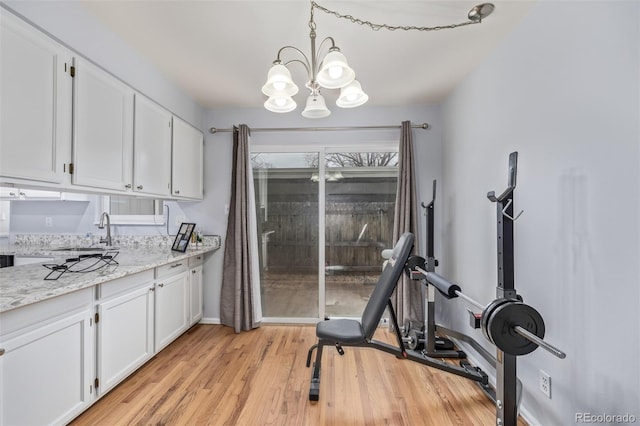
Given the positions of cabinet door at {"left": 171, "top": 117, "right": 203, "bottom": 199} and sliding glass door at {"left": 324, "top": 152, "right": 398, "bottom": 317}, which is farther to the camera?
sliding glass door at {"left": 324, "top": 152, "right": 398, "bottom": 317}

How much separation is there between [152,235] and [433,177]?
3.38 metres

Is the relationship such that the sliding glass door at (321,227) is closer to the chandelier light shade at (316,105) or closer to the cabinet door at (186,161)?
the cabinet door at (186,161)

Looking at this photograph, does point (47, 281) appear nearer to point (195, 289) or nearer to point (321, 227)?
point (195, 289)

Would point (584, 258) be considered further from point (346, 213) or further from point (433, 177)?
point (346, 213)

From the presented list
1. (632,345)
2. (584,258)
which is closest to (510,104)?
(584,258)

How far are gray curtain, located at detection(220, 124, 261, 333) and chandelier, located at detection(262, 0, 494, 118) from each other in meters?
1.60

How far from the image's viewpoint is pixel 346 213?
138 inches

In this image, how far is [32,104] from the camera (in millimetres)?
1512

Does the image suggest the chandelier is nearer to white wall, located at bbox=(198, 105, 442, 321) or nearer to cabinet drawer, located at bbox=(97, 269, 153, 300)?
white wall, located at bbox=(198, 105, 442, 321)

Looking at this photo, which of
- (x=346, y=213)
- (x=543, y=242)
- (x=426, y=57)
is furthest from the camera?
(x=346, y=213)

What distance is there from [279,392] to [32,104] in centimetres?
236

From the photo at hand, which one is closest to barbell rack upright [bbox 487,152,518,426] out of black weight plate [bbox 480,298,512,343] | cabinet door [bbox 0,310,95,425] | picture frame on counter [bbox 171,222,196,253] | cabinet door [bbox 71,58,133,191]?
black weight plate [bbox 480,298,512,343]

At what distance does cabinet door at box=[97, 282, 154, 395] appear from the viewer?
6.21 ft

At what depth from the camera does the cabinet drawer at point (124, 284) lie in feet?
6.18
